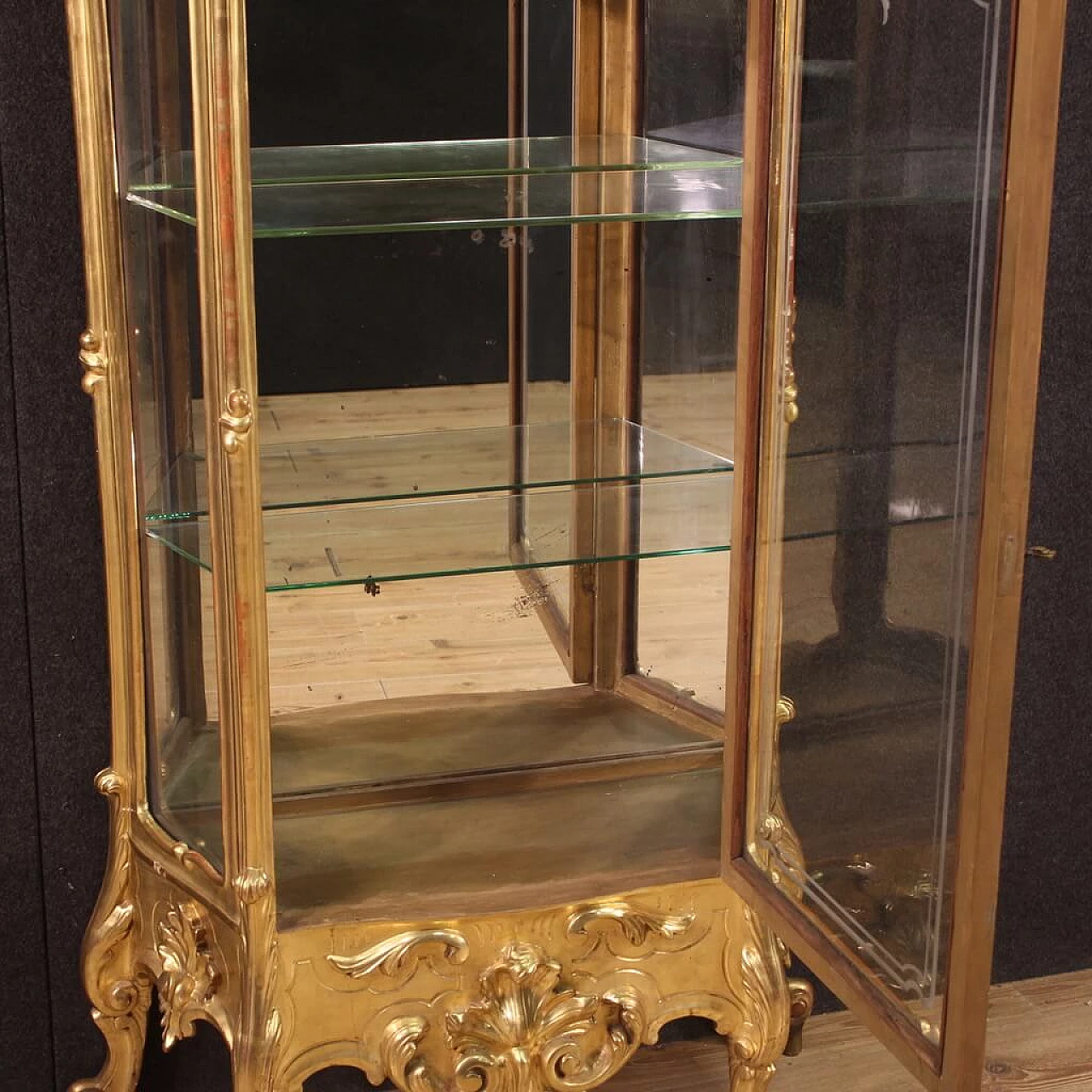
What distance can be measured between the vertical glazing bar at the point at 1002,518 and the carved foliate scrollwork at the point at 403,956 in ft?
1.67

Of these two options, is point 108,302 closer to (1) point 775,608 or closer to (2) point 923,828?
(1) point 775,608

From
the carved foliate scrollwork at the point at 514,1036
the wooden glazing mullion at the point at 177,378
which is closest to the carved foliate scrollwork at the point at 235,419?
the wooden glazing mullion at the point at 177,378

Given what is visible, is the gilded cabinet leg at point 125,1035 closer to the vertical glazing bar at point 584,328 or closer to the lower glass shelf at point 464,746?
the lower glass shelf at point 464,746

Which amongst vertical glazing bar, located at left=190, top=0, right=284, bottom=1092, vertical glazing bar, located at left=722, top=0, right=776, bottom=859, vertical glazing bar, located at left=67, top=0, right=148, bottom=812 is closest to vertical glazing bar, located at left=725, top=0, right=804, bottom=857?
vertical glazing bar, located at left=722, top=0, right=776, bottom=859

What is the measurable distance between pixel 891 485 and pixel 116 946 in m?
0.97

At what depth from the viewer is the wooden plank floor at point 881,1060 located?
2.07 metres

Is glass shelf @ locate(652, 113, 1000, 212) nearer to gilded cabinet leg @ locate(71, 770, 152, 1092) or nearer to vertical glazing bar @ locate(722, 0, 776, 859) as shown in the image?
vertical glazing bar @ locate(722, 0, 776, 859)

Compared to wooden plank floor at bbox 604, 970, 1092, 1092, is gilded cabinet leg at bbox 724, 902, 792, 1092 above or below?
above

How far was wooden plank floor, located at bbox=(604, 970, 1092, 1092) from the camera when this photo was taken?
207cm

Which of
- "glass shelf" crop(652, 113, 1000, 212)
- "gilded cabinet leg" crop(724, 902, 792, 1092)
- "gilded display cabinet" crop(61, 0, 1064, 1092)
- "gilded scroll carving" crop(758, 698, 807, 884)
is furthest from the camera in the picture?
"gilded cabinet leg" crop(724, 902, 792, 1092)

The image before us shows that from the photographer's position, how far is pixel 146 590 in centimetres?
162

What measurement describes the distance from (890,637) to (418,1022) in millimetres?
611

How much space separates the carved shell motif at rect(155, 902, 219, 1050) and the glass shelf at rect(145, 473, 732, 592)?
0.36 metres

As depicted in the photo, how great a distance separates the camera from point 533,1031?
62.7 inches
